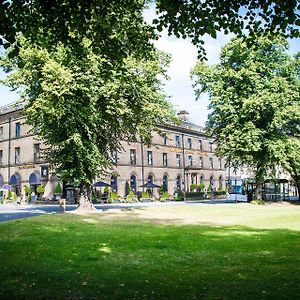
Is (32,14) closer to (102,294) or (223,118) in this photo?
(102,294)

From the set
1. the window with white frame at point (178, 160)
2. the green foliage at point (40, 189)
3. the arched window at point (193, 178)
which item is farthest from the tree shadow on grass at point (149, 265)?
the arched window at point (193, 178)

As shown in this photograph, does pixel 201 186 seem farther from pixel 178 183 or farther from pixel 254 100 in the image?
pixel 254 100

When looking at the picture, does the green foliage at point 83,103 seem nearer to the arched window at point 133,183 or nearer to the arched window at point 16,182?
the arched window at point 133,183

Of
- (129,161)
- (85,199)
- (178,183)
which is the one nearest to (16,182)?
(129,161)

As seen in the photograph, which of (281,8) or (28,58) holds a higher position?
(28,58)

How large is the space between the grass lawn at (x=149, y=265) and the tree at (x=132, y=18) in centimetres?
505

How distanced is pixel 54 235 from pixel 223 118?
84.8 ft

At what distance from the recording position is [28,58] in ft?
82.4

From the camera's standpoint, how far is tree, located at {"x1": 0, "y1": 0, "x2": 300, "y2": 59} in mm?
8141

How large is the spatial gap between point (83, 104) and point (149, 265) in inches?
704

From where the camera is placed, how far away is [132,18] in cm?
1040

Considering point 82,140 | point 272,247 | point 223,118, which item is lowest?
Result: point 272,247

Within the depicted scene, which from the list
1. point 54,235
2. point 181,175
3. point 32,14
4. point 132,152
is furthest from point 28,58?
point 181,175

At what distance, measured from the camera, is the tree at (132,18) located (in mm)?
8141
